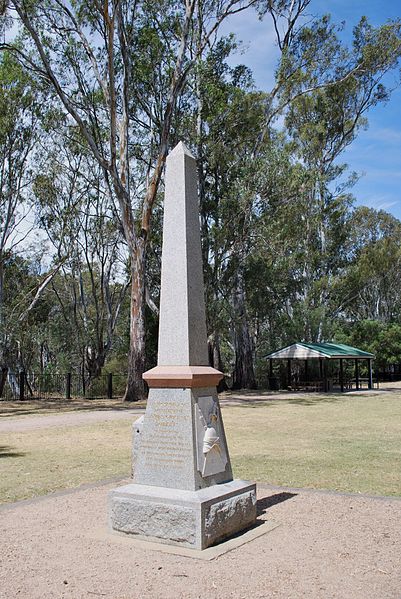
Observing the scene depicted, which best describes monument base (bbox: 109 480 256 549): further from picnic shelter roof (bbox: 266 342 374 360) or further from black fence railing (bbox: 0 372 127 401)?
picnic shelter roof (bbox: 266 342 374 360)

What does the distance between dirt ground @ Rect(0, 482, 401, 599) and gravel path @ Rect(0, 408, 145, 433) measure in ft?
33.1

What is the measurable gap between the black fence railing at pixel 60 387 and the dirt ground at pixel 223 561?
22601 millimetres

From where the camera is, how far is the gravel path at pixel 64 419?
16641 mm

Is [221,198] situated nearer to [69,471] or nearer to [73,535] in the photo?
[69,471]

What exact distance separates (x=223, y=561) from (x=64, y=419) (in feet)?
47.1

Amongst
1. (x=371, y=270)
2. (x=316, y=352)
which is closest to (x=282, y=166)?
(x=316, y=352)

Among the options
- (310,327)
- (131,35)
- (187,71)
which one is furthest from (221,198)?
(310,327)

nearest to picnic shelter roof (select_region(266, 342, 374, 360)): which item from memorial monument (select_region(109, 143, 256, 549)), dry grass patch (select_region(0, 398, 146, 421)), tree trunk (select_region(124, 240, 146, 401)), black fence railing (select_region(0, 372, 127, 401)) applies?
black fence railing (select_region(0, 372, 127, 401))

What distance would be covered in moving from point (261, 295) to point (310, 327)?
4147 mm

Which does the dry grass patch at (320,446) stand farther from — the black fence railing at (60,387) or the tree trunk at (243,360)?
A: the tree trunk at (243,360)

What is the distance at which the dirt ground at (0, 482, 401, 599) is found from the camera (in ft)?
14.5

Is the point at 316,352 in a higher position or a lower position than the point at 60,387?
higher

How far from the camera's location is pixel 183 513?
5469 millimetres

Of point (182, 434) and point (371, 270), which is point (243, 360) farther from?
point (182, 434)
